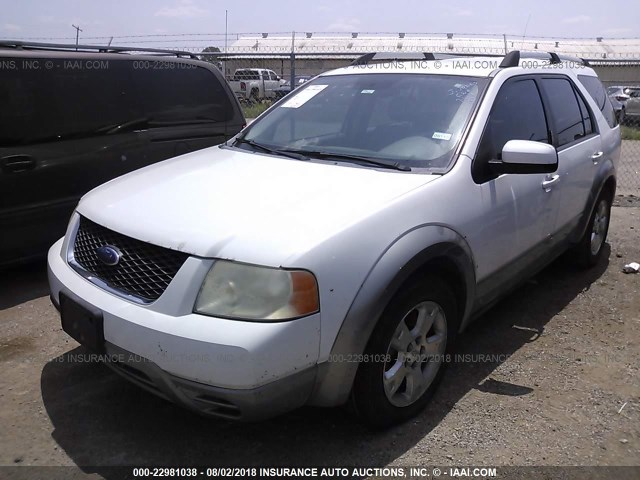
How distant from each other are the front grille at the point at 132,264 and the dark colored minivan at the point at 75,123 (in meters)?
1.97

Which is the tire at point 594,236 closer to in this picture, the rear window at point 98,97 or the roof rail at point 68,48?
the rear window at point 98,97

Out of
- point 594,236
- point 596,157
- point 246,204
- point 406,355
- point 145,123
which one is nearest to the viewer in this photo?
point 246,204

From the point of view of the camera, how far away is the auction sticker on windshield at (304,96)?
3.95 m

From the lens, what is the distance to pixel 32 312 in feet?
13.7

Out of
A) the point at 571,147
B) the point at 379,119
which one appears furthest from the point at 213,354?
the point at 571,147

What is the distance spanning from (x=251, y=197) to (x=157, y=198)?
0.46m

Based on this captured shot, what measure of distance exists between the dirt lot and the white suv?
0.84ft

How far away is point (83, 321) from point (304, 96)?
2177mm

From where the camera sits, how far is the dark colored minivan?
4.37 m

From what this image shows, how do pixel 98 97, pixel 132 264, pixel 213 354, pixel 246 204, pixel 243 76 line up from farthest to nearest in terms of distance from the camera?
1. pixel 243 76
2. pixel 98 97
3. pixel 246 204
4. pixel 132 264
5. pixel 213 354

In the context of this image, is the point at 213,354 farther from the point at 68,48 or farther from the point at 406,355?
the point at 68,48

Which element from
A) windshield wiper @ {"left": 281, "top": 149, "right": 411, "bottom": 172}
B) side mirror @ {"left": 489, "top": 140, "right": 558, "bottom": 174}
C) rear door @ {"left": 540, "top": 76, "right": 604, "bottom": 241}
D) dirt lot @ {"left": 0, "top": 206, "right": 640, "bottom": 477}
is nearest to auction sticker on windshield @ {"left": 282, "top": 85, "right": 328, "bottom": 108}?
windshield wiper @ {"left": 281, "top": 149, "right": 411, "bottom": 172}

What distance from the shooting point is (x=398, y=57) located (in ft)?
14.2

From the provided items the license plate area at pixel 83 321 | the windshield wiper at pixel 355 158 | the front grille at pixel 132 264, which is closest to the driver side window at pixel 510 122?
the windshield wiper at pixel 355 158
